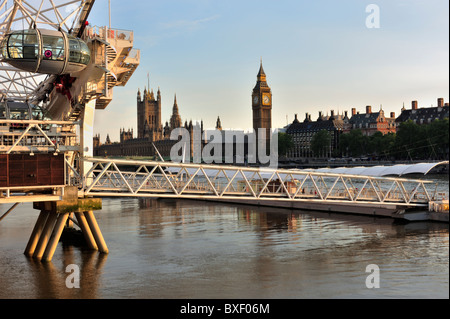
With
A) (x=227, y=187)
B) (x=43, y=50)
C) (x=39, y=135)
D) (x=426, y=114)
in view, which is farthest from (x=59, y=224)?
(x=426, y=114)

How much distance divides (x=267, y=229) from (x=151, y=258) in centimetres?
1531

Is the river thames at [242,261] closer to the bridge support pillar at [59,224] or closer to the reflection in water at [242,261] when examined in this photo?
the reflection in water at [242,261]

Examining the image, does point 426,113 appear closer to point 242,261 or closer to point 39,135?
point 242,261

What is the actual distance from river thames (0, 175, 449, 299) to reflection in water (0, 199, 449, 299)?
5 centimetres

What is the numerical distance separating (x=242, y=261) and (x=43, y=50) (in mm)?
15782

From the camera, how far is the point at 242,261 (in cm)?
3112

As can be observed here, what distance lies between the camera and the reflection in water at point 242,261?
2494 centimetres

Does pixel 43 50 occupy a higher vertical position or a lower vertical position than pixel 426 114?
lower

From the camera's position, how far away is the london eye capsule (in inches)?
1192

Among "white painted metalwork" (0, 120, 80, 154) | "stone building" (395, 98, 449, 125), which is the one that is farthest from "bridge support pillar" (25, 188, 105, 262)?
"stone building" (395, 98, 449, 125)

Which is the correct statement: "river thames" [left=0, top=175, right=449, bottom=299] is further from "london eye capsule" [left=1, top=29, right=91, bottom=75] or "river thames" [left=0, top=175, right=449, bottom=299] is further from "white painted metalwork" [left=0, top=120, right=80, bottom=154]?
"london eye capsule" [left=1, top=29, right=91, bottom=75]

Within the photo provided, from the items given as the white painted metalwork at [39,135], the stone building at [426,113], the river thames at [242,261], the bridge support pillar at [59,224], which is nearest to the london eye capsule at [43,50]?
the white painted metalwork at [39,135]

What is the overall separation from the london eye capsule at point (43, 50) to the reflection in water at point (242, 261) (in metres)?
10.9
